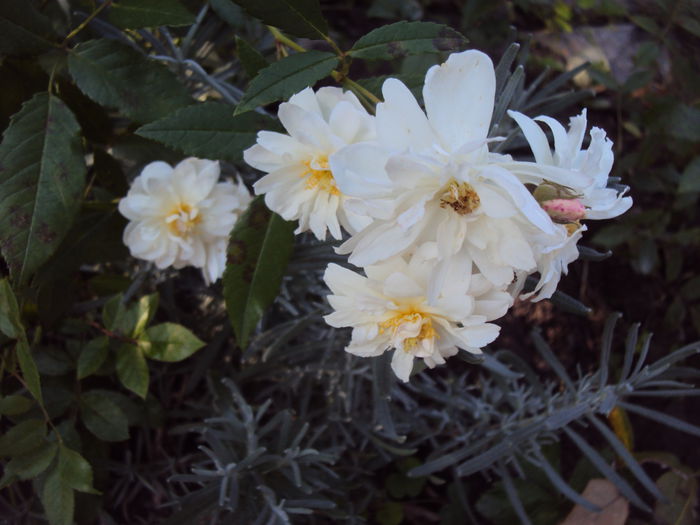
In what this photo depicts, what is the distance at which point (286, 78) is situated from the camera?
0.80 meters

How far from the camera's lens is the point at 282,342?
1.20 m

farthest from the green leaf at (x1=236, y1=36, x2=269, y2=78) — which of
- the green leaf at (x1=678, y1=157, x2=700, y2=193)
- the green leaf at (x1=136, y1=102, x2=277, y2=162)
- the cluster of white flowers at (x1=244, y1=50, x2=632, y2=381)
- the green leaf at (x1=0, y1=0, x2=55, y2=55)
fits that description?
the green leaf at (x1=678, y1=157, x2=700, y2=193)

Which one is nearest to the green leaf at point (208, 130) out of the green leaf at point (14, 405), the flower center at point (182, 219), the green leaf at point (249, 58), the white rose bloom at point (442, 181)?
the green leaf at point (249, 58)

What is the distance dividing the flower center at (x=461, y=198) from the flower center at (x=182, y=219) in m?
0.51

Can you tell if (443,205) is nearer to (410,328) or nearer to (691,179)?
(410,328)

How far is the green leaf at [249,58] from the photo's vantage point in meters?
0.91

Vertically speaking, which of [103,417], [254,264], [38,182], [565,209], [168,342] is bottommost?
[103,417]

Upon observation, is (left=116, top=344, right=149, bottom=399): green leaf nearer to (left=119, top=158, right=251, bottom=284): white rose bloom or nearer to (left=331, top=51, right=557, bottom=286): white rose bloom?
(left=119, top=158, right=251, bottom=284): white rose bloom

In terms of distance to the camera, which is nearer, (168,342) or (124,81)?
(124,81)

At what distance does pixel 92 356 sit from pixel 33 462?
0.18 meters

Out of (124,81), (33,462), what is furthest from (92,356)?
(124,81)

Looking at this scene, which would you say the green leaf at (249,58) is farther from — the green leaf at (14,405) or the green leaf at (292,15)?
the green leaf at (14,405)

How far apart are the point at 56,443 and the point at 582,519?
0.97 meters

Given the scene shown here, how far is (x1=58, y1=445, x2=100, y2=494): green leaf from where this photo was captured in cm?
96
